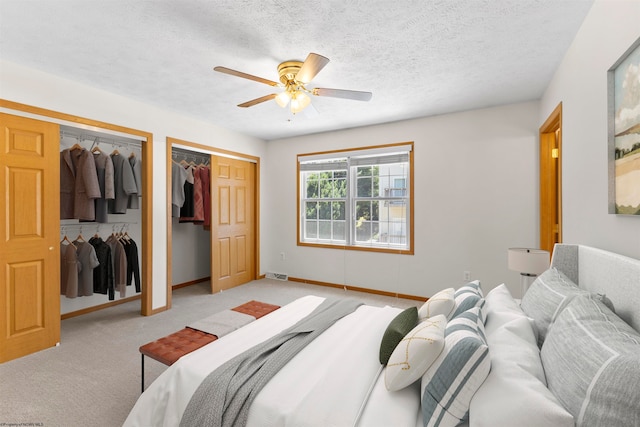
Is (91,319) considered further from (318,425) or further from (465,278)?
(465,278)

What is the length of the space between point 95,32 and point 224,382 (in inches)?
98.0

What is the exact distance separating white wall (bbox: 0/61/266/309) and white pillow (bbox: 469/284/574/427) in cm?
371

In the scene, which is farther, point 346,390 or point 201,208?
point 201,208

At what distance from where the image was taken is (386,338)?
1.51m

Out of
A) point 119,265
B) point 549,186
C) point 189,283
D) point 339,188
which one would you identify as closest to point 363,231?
point 339,188

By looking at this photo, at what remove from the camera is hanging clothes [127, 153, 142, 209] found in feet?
12.2

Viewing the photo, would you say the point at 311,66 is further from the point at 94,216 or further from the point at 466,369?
the point at 94,216

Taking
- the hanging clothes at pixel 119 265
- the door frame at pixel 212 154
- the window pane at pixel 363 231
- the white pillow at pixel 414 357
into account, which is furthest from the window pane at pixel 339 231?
the white pillow at pixel 414 357

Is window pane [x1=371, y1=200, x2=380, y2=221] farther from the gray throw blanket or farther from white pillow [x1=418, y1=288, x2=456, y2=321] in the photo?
the gray throw blanket

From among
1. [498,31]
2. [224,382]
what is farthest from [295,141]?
[224,382]

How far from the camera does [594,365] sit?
34.6 inches

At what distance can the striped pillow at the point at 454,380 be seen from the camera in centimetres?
104

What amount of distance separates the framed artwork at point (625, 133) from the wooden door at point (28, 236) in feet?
13.5

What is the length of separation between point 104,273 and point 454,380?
12.7 feet
